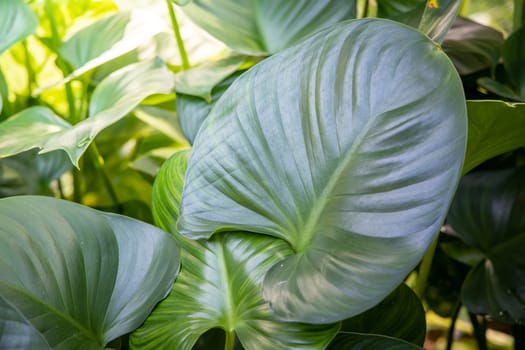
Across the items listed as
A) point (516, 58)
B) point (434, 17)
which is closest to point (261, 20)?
point (434, 17)

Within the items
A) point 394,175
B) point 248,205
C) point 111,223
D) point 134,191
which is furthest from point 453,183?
point 134,191

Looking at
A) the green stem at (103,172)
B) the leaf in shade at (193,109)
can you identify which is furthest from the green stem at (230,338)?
the green stem at (103,172)

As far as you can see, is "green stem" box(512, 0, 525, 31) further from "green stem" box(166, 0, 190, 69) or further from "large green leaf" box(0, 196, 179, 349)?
"large green leaf" box(0, 196, 179, 349)

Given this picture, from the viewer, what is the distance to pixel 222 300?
45cm

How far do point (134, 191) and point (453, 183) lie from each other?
0.57 metres

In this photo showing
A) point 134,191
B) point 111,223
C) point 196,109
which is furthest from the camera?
point 134,191

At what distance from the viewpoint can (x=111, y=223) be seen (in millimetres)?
465

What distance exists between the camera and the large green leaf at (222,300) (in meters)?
0.41

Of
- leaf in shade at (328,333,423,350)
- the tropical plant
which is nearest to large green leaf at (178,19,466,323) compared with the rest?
the tropical plant

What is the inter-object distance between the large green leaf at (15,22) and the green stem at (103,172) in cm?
15

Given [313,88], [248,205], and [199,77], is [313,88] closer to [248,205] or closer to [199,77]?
[248,205]

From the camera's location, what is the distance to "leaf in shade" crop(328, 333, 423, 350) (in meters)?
0.45

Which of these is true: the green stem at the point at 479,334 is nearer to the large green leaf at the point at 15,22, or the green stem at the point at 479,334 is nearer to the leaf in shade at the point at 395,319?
the leaf in shade at the point at 395,319

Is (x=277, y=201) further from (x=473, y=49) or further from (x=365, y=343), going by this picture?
(x=473, y=49)
